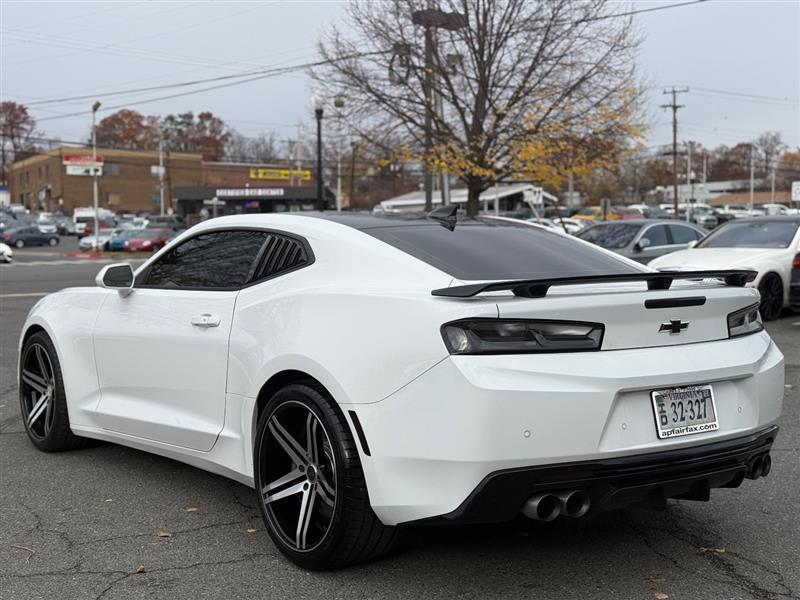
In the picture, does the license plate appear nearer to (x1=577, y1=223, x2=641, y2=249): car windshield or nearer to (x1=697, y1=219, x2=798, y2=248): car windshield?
(x1=697, y1=219, x2=798, y2=248): car windshield

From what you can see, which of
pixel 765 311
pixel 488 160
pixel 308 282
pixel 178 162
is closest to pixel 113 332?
pixel 308 282

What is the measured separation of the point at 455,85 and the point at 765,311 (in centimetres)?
1171

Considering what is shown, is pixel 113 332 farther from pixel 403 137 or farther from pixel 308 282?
pixel 403 137

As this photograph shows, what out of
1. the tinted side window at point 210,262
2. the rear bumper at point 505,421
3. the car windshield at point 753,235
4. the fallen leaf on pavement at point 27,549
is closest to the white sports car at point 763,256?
the car windshield at point 753,235

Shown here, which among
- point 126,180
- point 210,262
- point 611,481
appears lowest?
point 611,481

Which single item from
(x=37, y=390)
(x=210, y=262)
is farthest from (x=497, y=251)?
(x=37, y=390)

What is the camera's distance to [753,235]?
13.5 m

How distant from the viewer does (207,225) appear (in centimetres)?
480

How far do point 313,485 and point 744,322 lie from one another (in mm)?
1972

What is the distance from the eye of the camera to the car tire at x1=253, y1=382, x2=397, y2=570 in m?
3.46

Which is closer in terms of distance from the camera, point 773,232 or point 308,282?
point 308,282

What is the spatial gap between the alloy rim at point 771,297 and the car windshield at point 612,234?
410cm

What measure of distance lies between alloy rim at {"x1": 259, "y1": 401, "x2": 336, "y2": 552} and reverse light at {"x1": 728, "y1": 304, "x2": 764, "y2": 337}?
1.76 meters

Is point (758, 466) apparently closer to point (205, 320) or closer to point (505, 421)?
point (505, 421)
